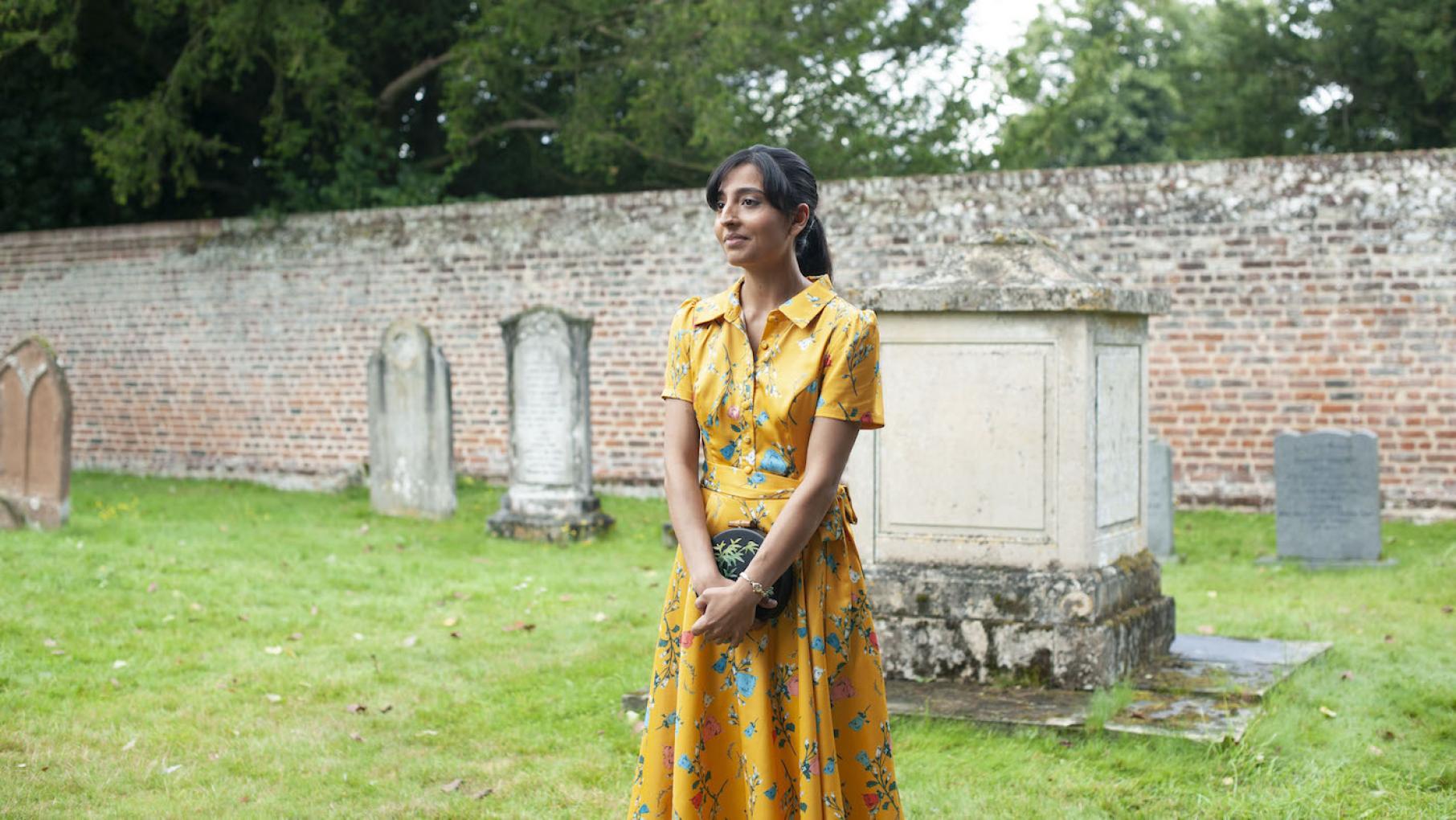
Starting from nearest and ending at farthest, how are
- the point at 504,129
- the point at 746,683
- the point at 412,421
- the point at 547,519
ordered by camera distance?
the point at 746,683 → the point at 547,519 → the point at 412,421 → the point at 504,129

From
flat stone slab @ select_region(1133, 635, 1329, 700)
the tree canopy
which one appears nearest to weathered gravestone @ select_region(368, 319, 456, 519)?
the tree canopy

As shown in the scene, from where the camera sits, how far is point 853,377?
282cm

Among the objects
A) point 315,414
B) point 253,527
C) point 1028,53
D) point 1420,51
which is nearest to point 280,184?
point 315,414

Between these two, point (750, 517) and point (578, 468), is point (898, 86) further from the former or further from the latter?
point (750, 517)

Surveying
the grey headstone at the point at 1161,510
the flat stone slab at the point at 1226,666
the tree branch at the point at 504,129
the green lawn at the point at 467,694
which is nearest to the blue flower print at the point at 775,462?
the green lawn at the point at 467,694

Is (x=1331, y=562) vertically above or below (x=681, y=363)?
below

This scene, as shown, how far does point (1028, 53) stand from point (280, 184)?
19.4 metres

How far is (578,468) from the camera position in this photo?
33.5 feet

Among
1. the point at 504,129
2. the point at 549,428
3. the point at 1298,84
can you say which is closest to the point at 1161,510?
the point at 549,428

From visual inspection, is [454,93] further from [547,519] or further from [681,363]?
[681,363]

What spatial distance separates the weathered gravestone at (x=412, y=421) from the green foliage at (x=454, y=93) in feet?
13.7

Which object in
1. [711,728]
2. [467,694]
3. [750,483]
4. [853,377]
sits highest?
[853,377]

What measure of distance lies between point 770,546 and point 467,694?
3059 mm

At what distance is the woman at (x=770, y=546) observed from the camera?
277 cm
